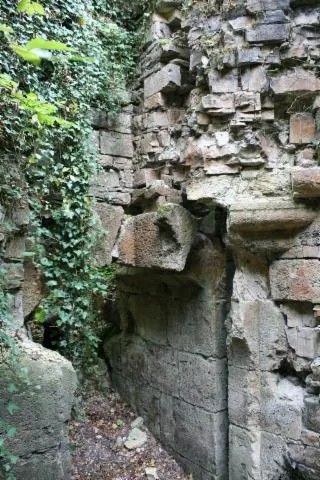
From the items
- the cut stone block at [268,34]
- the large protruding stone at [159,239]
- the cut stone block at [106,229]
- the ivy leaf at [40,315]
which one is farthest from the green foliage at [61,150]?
the cut stone block at [268,34]

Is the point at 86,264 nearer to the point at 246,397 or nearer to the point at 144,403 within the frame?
the point at 246,397

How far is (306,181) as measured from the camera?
303cm

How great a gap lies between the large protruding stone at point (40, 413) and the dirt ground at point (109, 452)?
1320 millimetres

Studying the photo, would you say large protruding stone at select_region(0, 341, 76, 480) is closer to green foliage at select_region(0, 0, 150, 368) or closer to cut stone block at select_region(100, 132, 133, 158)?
green foliage at select_region(0, 0, 150, 368)

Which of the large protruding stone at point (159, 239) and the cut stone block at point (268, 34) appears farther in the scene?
the large protruding stone at point (159, 239)

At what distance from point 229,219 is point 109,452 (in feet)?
8.93

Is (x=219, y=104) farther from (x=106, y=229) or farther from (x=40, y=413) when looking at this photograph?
(x=40, y=413)

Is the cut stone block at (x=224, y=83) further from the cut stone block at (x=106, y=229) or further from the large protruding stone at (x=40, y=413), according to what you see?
the large protruding stone at (x=40, y=413)

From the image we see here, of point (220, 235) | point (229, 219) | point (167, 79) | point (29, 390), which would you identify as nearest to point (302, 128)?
point (229, 219)

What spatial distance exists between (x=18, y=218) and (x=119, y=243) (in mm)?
1316

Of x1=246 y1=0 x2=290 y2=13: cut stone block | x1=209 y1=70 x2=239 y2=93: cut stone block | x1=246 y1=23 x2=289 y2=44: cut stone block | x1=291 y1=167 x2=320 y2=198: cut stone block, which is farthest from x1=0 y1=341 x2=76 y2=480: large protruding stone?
x1=246 y1=0 x2=290 y2=13: cut stone block

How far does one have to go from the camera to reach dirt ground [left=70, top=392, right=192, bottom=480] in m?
4.18

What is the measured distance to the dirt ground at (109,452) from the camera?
418 cm

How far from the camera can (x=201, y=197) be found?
11.8ft
